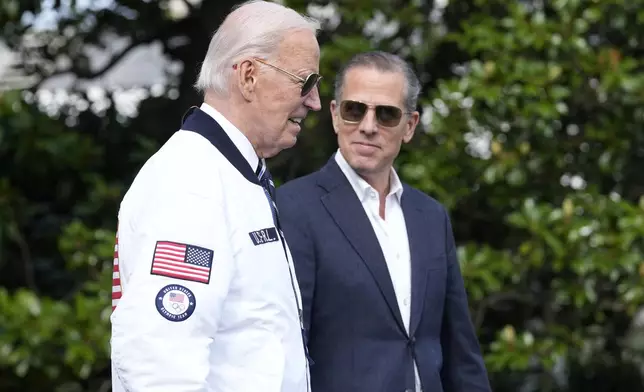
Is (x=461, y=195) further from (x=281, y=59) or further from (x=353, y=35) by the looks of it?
(x=281, y=59)

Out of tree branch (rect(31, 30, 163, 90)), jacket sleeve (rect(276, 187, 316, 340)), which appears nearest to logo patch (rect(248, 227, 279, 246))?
jacket sleeve (rect(276, 187, 316, 340))

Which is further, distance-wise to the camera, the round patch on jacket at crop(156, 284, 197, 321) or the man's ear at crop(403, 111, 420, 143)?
the man's ear at crop(403, 111, 420, 143)

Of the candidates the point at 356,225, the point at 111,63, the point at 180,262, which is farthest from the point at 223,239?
the point at 111,63

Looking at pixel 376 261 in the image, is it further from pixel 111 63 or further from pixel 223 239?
pixel 111 63

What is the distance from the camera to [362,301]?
3.24 meters

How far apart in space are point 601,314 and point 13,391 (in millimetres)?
2878

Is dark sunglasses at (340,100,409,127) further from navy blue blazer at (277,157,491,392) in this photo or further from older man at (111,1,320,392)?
older man at (111,1,320,392)

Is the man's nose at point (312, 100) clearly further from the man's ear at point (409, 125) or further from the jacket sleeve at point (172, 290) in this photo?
the man's ear at point (409, 125)

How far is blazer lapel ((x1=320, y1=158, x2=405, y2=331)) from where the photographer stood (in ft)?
10.8

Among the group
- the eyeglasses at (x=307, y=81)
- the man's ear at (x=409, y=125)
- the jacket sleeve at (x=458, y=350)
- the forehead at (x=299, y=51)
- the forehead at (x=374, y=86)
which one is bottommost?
the jacket sleeve at (x=458, y=350)

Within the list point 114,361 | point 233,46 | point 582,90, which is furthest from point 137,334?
point 582,90

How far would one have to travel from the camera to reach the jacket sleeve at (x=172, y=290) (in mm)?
2135

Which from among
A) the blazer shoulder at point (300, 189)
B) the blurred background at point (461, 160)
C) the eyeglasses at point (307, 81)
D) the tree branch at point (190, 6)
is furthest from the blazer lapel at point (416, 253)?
the tree branch at point (190, 6)

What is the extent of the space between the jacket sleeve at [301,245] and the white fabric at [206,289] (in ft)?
2.49
